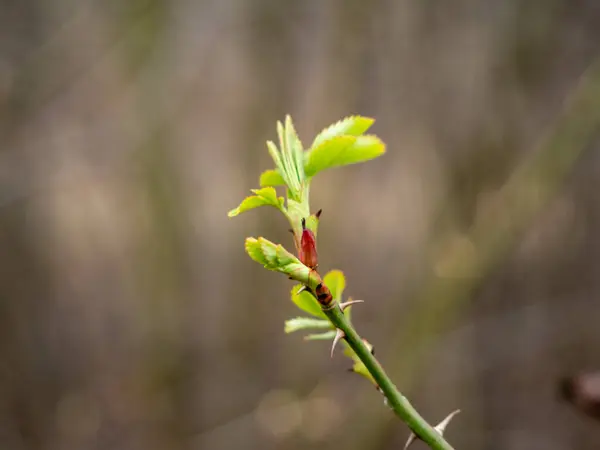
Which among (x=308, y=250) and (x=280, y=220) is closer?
(x=308, y=250)

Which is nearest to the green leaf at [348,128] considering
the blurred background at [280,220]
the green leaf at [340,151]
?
the green leaf at [340,151]

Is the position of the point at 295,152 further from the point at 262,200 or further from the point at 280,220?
the point at 280,220

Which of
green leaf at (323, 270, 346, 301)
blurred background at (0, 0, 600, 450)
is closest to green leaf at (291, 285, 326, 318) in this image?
green leaf at (323, 270, 346, 301)

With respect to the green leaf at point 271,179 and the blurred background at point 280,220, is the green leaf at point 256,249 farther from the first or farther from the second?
the blurred background at point 280,220

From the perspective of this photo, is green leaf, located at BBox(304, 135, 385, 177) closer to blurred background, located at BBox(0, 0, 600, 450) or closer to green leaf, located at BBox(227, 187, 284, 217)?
green leaf, located at BBox(227, 187, 284, 217)

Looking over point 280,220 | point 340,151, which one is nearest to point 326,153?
point 340,151

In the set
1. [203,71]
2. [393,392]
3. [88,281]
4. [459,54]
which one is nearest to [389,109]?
[459,54]

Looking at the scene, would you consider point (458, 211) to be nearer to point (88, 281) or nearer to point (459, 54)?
point (459, 54)
